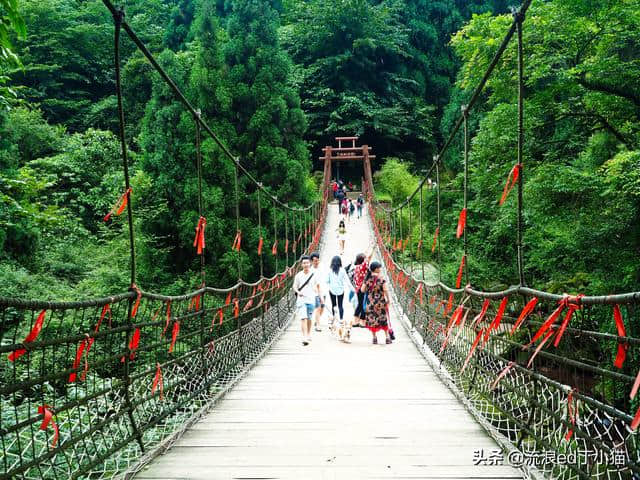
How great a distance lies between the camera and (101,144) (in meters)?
11.2

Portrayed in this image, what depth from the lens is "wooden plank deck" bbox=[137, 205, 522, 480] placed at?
1.69 meters

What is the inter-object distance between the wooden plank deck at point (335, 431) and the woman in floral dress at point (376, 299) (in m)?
0.74

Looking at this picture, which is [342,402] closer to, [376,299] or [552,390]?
[552,390]

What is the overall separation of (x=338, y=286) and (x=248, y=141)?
6771mm

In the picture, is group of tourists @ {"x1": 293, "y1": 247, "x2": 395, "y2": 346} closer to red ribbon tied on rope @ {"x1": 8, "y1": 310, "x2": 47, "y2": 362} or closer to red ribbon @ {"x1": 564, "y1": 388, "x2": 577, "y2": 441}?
red ribbon @ {"x1": 564, "y1": 388, "x2": 577, "y2": 441}

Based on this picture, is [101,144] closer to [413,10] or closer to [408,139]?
[408,139]

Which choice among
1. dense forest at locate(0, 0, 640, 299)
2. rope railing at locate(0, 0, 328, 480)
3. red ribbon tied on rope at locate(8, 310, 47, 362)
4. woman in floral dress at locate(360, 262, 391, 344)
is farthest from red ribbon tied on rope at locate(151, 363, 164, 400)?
woman in floral dress at locate(360, 262, 391, 344)

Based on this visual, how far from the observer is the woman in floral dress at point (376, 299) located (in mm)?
4281

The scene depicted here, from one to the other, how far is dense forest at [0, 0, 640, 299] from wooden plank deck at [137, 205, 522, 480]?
64.5 inches

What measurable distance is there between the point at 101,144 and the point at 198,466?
10846mm

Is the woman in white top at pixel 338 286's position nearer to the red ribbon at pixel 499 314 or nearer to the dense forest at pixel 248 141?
the red ribbon at pixel 499 314

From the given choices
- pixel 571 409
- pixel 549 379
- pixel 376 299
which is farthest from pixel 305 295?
pixel 571 409

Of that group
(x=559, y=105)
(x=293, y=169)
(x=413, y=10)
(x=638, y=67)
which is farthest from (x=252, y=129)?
(x=413, y=10)

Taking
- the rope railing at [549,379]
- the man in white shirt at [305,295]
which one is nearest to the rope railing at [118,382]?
the man in white shirt at [305,295]
